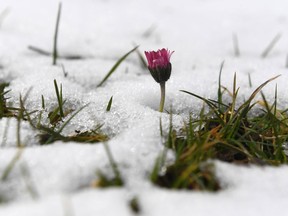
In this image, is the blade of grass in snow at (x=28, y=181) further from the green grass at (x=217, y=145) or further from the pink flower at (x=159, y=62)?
the pink flower at (x=159, y=62)

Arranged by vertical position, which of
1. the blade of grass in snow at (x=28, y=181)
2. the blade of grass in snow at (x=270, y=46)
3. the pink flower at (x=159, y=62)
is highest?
the blade of grass in snow at (x=270, y=46)

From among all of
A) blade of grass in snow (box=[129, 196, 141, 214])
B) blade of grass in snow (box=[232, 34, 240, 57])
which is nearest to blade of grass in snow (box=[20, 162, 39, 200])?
blade of grass in snow (box=[129, 196, 141, 214])

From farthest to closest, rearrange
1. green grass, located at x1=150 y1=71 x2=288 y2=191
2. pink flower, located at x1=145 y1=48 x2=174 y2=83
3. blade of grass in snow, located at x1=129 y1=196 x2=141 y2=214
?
pink flower, located at x1=145 y1=48 x2=174 y2=83
green grass, located at x1=150 y1=71 x2=288 y2=191
blade of grass in snow, located at x1=129 y1=196 x2=141 y2=214

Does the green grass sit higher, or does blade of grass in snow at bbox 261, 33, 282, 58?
blade of grass in snow at bbox 261, 33, 282, 58

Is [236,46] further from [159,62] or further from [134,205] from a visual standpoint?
[134,205]

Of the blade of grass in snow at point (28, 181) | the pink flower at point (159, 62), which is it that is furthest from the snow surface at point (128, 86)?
the pink flower at point (159, 62)

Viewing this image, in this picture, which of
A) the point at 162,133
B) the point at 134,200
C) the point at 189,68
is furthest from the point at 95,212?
the point at 189,68

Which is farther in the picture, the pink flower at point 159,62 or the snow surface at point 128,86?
the pink flower at point 159,62

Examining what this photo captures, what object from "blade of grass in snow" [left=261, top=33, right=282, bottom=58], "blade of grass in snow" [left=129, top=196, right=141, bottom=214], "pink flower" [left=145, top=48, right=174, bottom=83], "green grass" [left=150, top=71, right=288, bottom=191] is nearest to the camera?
"blade of grass in snow" [left=129, top=196, right=141, bottom=214]

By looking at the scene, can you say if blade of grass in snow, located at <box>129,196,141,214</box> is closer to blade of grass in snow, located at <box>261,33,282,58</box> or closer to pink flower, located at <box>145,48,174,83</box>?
pink flower, located at <box>145,48,174,83</box>
